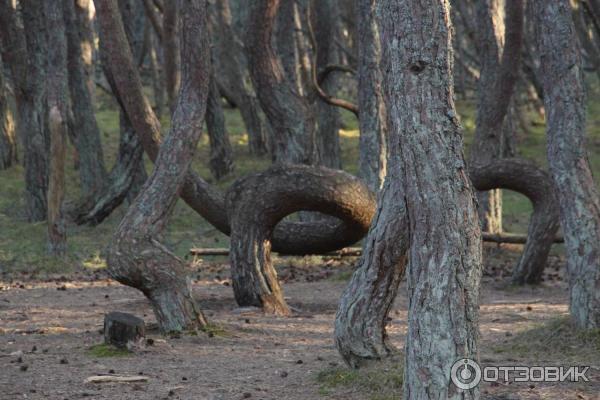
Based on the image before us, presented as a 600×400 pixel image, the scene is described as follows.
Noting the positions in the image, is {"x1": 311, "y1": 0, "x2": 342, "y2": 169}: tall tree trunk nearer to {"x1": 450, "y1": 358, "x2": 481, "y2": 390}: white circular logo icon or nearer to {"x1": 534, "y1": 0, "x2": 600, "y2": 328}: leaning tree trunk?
{"x1": 534, "y1": 0, "x2": 600, "y2": 328}: leaning tree trunk

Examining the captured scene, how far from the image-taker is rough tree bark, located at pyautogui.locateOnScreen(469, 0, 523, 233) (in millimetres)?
14698

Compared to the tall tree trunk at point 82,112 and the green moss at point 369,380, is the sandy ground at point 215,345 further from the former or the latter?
the tall tree trunk at point 82,112

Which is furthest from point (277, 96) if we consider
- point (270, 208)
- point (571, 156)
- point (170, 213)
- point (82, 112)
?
point (82, 112)

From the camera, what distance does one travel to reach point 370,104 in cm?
1546

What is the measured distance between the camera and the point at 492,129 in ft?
50.6

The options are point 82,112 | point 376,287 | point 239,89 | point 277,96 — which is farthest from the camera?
point 239,89

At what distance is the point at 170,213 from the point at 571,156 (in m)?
4.21

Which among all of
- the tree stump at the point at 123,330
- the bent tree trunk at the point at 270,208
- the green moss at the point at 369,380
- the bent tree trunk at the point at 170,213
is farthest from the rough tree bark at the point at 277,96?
the green moss at the point at 369,380

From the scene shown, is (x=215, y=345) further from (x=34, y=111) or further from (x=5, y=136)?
(x=5, y=136)

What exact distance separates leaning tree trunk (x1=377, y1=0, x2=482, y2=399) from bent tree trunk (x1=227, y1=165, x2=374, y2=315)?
5418 mm

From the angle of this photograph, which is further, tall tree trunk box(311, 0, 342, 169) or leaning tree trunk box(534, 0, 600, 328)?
tall tree trunk box(311, 0, 342, 169)

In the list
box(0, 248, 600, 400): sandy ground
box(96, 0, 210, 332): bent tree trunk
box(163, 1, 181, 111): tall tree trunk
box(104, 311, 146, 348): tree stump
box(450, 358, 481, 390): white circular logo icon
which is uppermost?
box(163, 1, 181, 111): tall tree trunk

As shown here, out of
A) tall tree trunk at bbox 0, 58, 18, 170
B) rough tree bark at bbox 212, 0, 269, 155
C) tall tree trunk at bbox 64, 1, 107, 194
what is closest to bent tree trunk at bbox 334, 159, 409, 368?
tall tree trunk at bbox 64, 1, 107, 194

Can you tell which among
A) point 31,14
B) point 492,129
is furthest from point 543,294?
point 31,14
